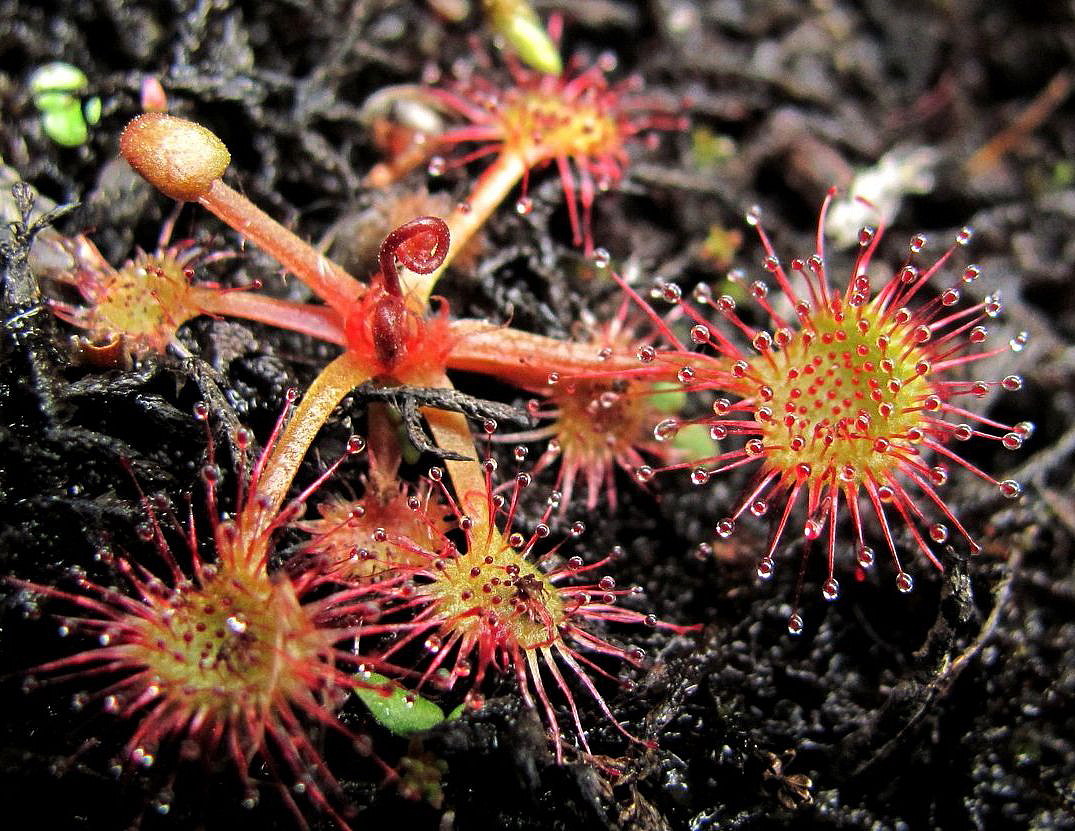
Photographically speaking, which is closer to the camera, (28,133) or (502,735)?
(502,735)

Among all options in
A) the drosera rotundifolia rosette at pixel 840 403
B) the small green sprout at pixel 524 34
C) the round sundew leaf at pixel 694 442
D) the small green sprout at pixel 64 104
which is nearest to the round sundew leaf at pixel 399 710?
the drosera rotundifolia rosette at pixel 840 403

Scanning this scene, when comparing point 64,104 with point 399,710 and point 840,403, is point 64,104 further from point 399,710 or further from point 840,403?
point 840,403

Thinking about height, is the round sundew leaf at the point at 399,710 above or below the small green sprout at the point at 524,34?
below

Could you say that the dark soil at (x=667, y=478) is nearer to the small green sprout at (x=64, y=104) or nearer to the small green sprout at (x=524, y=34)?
the small green sprout at (x=64, y=104)

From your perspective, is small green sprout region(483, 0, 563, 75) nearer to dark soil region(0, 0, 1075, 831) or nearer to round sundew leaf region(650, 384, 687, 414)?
dark soil region(0, 0, 1075, 831)

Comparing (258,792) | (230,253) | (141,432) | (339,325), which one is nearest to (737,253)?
(339,325)

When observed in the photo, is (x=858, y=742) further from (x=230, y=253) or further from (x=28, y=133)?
(x=28, y=133)
